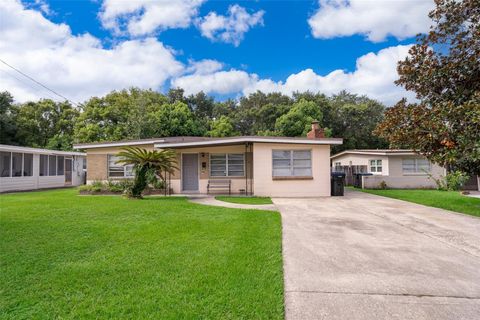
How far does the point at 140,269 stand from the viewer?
11.5ft

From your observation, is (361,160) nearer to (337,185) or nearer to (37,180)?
(337,185)

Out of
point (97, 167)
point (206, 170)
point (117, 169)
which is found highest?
point (97, 167)

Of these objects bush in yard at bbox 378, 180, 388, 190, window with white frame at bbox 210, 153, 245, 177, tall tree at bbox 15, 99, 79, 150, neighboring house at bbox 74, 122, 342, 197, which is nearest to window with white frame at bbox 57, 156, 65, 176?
neighboring house at bbox 74, 122, 342, 197

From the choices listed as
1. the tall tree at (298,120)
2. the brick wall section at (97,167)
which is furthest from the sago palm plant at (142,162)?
the tall tree at (298,120)

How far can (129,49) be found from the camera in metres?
16.0

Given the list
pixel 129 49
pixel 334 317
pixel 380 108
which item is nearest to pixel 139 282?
pixel 334 317

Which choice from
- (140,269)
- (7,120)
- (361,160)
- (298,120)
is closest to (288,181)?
(140,269)

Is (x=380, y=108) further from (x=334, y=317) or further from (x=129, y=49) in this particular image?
(x=334, y=317)

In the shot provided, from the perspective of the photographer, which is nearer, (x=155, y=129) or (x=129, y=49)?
(x=129, y=49)

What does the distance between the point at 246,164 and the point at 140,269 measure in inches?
399

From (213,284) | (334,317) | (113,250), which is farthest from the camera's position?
(113,250)

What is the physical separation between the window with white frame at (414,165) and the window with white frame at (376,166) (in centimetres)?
150

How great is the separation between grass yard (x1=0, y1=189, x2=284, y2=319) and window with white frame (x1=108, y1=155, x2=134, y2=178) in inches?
322

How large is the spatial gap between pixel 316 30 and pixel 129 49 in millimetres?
11725
